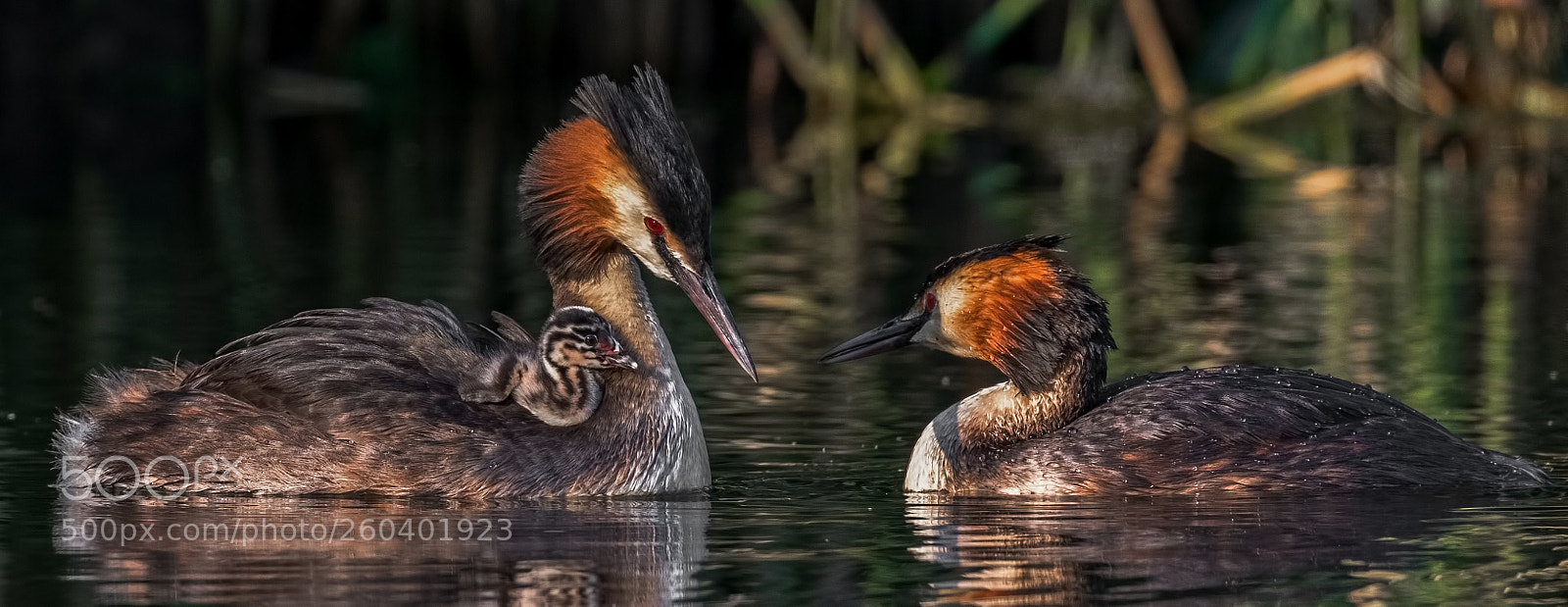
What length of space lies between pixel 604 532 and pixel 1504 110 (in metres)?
19.4

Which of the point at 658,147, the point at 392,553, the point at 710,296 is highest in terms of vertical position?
the point at 658,147

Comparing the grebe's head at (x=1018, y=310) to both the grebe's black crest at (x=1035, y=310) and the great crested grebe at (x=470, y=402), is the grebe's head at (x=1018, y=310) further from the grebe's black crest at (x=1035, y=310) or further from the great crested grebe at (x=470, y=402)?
the great crested grebe at (x=470, y=402)

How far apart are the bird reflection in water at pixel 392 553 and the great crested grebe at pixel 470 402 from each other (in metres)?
0.14

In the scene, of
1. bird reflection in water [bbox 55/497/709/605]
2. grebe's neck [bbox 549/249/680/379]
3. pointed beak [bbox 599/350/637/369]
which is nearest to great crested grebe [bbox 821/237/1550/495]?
grebe's neck [bbox 549/249/680/379]

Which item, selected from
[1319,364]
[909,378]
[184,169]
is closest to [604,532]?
[909,378]

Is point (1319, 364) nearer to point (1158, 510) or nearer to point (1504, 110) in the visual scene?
point (1158, 510)

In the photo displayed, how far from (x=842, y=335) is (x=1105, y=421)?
13.1 feet

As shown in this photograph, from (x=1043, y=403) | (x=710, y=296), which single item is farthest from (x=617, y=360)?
(x=1043, y=403)

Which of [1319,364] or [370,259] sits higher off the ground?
A: [370,259]

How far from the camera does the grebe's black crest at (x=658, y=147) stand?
28.7 ft

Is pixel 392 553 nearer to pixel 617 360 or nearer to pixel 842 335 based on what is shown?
pixel 617 360

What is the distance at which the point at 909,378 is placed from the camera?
11.5m

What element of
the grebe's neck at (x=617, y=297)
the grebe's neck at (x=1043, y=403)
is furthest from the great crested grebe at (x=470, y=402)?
the grebe's neck at (x=1043, y=403)

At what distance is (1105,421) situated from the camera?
870 cm
